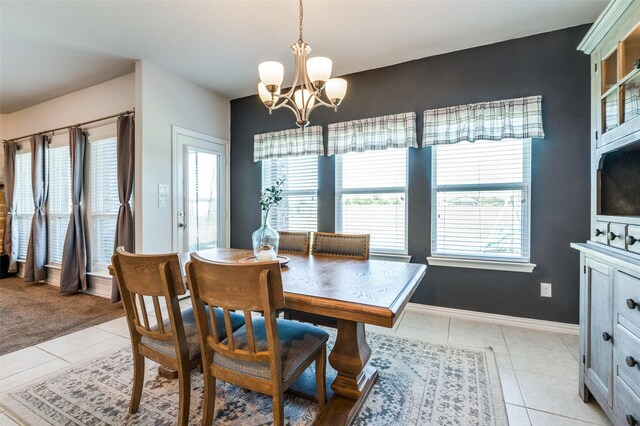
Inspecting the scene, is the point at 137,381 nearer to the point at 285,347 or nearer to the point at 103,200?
the point at 285,347

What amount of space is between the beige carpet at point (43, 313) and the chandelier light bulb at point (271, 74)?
287 centimetres

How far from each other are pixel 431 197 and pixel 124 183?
11.3ft

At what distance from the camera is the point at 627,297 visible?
1.28m

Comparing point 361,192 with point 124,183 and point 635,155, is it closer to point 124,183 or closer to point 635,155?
point 635,155

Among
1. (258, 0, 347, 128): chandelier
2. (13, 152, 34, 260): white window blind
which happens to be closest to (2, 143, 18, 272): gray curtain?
(13, 152, 34, 260): white window blind

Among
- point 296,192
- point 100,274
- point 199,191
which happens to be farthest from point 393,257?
point 100,274

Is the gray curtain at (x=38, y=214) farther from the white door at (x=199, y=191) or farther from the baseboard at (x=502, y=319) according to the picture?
the baseboard at (x=502, y=319)

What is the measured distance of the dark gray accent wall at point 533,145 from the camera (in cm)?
252

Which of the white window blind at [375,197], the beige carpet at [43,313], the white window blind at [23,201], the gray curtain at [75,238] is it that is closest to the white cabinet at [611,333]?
the white window blind at [375,197]

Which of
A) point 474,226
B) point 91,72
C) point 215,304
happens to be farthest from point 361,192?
point 91,72

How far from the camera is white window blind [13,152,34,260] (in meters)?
4.64

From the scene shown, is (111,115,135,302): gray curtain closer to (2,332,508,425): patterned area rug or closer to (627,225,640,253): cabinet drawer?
(2,332,508,425): patterned area rug

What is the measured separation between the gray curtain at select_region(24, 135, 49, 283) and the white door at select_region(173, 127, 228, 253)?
240cm

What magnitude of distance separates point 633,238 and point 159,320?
2233 mm
